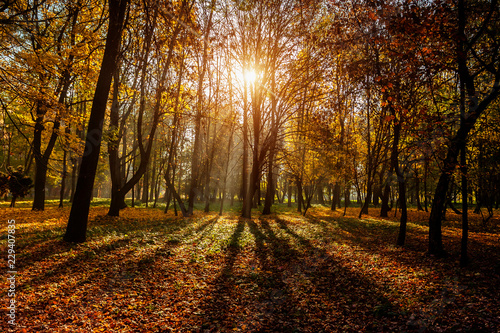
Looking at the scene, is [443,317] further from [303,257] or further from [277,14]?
[277,14]

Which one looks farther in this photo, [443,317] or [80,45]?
[80,45]

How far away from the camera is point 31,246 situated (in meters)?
7.46

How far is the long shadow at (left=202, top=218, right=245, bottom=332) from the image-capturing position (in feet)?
16.2

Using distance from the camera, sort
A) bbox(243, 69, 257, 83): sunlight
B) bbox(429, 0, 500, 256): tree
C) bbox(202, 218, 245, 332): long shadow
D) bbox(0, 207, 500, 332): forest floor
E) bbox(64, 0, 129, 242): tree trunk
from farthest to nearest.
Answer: bbox(243, 69, 257, 83): sunlight, bbox(64, 0, 129, 242): tree trunk, bbox(429, 0, 500, 256): tree, bbox(202, 218, 245, 332): long shadow, bbox(0, 207, 500, 332): forest floor

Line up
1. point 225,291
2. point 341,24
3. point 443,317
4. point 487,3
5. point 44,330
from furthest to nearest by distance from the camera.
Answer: point 487,3 → point 341,24 → point 225,291 → point 443,317 → point 44,330

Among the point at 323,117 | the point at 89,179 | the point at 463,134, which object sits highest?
the point at 323,117

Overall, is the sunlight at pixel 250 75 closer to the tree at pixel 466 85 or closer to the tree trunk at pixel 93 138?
the tree trunk at pixel 93 138

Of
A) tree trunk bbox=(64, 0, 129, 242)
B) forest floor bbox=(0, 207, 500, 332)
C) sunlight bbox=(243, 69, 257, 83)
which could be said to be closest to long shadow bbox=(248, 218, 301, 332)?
forest floor bbox=(0, 207, 500, 332)

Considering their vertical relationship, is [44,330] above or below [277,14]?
below

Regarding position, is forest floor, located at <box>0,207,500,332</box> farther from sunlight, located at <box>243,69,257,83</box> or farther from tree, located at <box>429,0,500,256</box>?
sunlight, located at <box>243,69,257,83</box>

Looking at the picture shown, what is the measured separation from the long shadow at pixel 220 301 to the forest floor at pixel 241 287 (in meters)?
0.02

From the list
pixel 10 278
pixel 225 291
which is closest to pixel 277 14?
pixel 225 291

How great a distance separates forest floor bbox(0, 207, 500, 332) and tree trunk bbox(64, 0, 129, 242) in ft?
2.29

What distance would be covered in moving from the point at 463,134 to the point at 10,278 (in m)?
12.0
